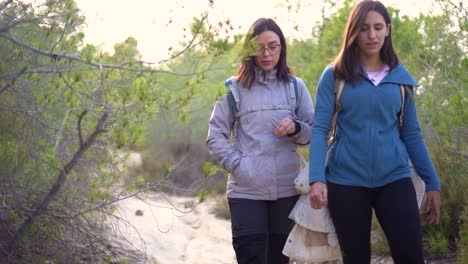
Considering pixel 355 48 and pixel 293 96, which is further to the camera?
pixel 293 96

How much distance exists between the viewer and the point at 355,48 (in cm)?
491

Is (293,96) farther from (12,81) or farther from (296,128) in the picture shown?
(12,81)

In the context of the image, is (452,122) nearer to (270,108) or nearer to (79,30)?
(270,108)

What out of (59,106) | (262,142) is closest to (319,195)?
(262,142)

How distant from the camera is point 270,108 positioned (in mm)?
5414

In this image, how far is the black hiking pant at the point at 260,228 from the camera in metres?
5.19

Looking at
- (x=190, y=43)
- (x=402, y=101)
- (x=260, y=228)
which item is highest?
(x=190, y=43)

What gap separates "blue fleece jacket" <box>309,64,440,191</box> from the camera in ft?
15.5

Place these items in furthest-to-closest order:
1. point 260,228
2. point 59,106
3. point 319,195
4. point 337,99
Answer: point 59,106
point 260,228
point 337,99
point 319,195

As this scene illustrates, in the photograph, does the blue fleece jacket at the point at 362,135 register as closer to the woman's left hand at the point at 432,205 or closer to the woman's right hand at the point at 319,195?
the woman's right hand at the point at 319,195

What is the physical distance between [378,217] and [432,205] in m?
0.45

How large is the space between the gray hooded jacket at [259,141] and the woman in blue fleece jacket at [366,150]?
0.53 m

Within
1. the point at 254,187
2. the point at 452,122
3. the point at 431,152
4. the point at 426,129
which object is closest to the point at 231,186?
the point at 254,187

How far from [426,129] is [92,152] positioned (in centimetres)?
450
